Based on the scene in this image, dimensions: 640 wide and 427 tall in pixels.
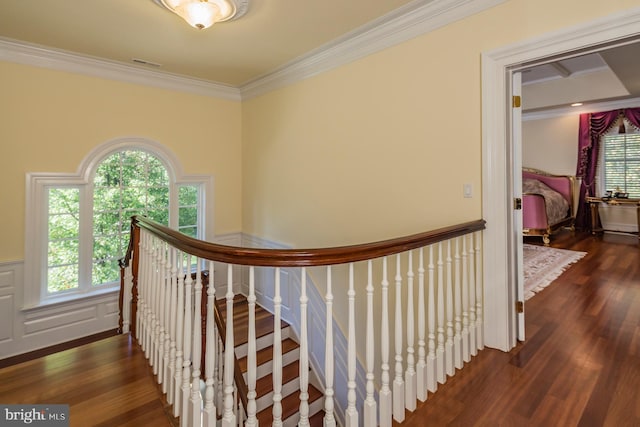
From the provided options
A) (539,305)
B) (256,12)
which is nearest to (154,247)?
(256,12)

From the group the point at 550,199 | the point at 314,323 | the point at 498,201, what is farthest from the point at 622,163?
the point at 314,323

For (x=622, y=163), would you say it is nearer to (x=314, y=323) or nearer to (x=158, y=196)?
(x=314, y=323)

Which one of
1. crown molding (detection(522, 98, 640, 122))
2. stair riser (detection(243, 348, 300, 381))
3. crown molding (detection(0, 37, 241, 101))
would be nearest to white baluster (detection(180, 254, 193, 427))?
stair riser (detection(243, 348, 300, 381))

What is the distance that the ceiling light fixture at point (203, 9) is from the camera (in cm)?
216

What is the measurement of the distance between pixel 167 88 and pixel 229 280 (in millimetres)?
3554

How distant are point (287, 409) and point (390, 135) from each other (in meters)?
2.69

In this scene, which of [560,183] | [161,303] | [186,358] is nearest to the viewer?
[186,358]

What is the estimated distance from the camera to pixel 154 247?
2.12m

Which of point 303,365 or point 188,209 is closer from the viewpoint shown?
point 303,365

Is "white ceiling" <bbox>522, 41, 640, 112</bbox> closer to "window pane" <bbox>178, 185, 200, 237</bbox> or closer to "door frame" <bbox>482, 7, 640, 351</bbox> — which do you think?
"door frame" <bbox>482, 7, 640, 351</bbox>

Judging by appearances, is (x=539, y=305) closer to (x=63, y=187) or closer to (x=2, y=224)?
(x=63, y=187)

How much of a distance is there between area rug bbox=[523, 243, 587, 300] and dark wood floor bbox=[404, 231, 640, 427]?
0.37 m

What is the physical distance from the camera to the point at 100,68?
11.6 ft

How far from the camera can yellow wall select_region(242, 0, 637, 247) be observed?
7.29 feet
